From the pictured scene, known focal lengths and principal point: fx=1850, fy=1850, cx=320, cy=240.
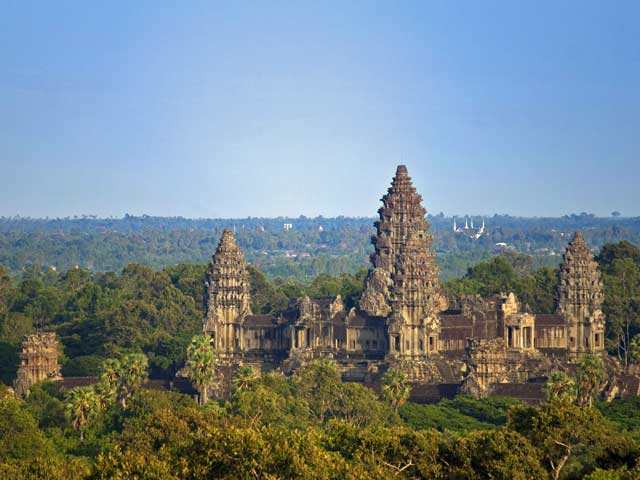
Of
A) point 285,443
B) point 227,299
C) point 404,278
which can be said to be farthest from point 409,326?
point 285,443

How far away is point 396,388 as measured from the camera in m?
117

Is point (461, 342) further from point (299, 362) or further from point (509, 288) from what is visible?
point (509, 288)

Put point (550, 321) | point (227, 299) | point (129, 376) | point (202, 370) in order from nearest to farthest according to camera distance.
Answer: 1. point (129, 376)
2. point (202, 370)
3. point (550, 321)
4. point (227, 299)

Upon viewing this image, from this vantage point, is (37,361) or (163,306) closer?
(37,361)

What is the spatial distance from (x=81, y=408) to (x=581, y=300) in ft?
152

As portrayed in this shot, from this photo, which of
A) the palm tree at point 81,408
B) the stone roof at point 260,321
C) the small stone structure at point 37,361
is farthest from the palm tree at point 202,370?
the stone roof at point 260,321

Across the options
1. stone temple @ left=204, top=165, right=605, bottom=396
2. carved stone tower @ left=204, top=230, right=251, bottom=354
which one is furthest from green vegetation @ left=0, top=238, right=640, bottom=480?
stone temple @ left=204, top=165, right=605, bottom=396

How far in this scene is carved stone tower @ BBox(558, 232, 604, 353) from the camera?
138 m

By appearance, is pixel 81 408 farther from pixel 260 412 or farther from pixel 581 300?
pixel 581 300

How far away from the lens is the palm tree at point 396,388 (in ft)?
380

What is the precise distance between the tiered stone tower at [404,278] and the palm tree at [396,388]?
38.1 feet

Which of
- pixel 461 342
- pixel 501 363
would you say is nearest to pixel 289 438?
pixel 501 363

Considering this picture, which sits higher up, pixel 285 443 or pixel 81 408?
pixel 285 443

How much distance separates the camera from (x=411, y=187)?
15375cm
